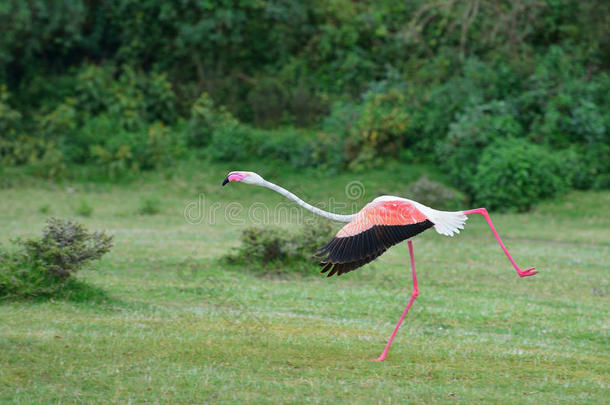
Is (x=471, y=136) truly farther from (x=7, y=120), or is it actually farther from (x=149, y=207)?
(x=7, y=120)

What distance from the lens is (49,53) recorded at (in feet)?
68.1

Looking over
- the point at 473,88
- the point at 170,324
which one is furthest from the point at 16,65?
the point at 170,324

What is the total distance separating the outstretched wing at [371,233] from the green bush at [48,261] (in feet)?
10.2

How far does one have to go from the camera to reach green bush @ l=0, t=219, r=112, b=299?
23.3 feet

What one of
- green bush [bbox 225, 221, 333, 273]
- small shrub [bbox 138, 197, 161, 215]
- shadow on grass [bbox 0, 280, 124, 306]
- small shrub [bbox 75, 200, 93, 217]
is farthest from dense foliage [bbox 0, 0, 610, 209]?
shadow on grass [bbox 0, 280, 124, 306]

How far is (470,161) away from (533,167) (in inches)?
61.7

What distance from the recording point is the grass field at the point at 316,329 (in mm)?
4918

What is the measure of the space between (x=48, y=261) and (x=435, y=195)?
28.8 ft

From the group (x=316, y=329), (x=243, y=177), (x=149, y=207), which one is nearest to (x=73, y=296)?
(x=316, y=329)

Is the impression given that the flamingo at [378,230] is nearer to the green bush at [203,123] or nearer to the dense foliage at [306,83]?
the dense foliage at [306,83]

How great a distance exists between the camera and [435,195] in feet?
46.9

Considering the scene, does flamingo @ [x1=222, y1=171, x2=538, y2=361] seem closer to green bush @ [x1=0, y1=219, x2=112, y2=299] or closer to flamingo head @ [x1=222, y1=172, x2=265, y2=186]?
flamingo head @ [x1=222, y1=172, x2=265, y2=186]

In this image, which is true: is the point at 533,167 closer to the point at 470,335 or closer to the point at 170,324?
the point at 470,335

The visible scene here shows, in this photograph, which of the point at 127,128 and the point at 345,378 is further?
the point at 127,128
